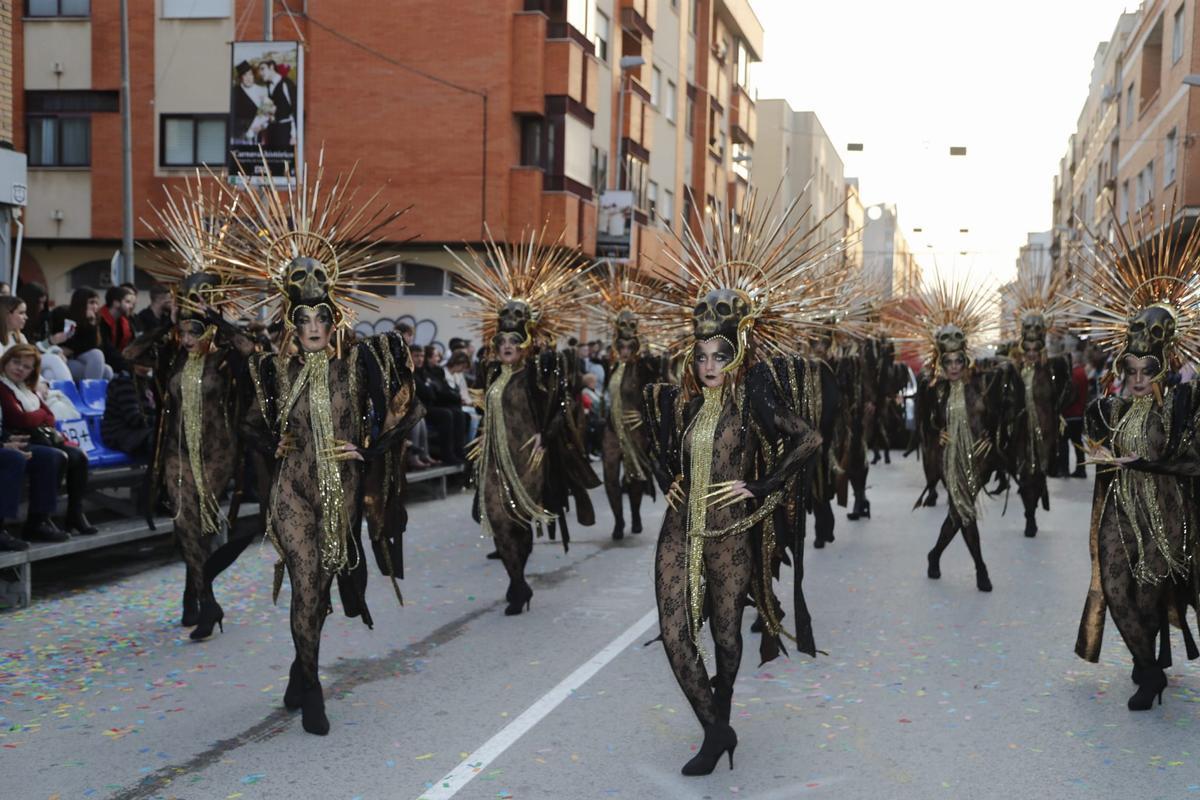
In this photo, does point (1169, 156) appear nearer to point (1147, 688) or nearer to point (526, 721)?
point (1147, 688)

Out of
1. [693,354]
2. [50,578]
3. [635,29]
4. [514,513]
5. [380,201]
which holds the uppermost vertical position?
[635,29]

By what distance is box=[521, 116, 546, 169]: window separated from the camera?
29.8 meters

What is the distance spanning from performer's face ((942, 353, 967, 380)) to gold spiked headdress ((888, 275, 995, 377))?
3 centimetres

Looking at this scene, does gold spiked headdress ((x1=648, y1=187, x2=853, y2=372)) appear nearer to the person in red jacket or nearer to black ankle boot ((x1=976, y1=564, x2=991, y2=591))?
black ankle boot ((x1=976, y1=564, x2=991, y2=591))

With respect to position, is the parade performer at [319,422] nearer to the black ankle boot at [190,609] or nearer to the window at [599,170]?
the black ankle boot at [190,609]

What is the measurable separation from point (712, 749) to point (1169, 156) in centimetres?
3239

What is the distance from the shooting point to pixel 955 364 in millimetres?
10922

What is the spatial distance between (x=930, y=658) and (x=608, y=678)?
1912mm

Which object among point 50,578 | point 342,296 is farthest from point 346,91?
point 342,296

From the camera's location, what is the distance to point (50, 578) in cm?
1020

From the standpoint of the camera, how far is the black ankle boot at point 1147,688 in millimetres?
6664

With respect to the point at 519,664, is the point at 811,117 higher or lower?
higher

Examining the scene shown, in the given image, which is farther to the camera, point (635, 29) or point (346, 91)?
point (635, 29)

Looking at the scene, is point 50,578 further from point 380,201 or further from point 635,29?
point 635,29
